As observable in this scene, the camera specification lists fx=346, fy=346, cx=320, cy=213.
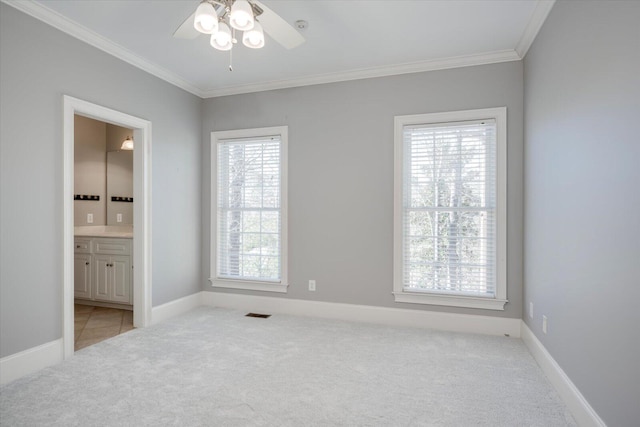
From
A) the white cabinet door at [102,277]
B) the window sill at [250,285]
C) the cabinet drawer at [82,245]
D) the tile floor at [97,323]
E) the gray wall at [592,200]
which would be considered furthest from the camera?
the cabinet drawer at [82,245]

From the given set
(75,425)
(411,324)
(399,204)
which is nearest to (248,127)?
(399,204)

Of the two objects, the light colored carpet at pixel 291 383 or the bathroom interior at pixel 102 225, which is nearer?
the light colored carpet at pixel 291 383

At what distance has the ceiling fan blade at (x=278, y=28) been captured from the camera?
6.86 feet

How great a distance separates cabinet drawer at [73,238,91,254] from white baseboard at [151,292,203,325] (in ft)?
4.68

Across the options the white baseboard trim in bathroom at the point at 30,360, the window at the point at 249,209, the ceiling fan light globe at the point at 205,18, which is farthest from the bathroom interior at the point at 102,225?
the ceiling fan light globe at the point at 205,18

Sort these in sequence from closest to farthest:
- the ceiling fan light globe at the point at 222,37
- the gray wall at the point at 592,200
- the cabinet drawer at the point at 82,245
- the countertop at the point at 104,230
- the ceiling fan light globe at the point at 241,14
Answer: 1. the gray wall at the point at 592,200
2. the ceiling fan light globe at the point at 241,14
3. the ceiling fan light globe at the point at 222,37
4. the cabinet drawer at the point at 82,245
5. the countertop at the point at 104,230

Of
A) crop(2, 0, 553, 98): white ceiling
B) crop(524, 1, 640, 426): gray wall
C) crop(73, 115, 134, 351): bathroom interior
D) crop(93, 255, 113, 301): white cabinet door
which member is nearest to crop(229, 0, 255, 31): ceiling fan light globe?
crop(2, 0, 553, 98): white ceiling

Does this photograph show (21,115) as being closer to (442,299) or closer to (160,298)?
(160,298)

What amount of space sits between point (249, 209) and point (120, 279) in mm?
1794

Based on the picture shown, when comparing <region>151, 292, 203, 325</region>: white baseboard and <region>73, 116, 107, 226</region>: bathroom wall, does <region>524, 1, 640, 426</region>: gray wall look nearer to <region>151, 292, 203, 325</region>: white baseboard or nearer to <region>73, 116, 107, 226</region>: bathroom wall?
<region>151, 292, 203, 325</region>: white baseboard

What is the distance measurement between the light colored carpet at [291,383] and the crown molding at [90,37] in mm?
2708

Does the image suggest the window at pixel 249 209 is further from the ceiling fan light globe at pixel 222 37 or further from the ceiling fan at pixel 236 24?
the ceiling fan light globe at pixel 222 37

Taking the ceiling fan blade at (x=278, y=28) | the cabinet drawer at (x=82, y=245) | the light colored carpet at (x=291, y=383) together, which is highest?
the ceiling fan blade at (x=278, y=28)

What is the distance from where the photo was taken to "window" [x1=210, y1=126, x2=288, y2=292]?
13.8 ft
